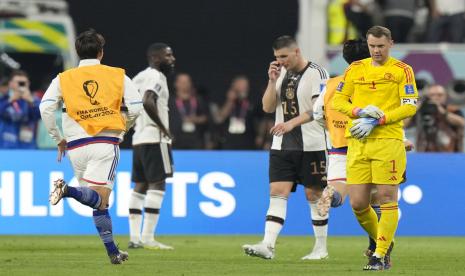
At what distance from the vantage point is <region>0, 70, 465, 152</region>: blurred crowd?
1959cm

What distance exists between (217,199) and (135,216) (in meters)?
2.71

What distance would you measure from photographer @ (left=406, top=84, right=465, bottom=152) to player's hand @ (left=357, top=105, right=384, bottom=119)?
783 cm

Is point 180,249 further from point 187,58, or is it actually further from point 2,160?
point 187,58

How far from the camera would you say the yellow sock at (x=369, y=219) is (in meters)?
12.8

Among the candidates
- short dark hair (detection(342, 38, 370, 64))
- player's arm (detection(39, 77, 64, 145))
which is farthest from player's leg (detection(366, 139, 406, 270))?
player's arm (detection(39, 77, 64, 145))

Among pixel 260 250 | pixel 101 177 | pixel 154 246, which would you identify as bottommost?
pixel 154 246

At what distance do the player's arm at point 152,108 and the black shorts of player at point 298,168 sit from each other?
196 cm

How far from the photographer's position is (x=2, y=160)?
1862 cm

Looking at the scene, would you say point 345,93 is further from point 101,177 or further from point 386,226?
point 101,177

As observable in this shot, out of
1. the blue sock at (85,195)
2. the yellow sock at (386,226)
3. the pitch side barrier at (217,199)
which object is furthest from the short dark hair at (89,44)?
the pitch side barrier at (217,199)

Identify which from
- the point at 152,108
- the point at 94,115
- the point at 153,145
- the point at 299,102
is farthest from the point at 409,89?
the point at 153,145

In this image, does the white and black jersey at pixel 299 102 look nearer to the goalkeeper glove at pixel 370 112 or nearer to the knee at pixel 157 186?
the goalkeeper glove at pixel 370 112

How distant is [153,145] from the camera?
635 inches

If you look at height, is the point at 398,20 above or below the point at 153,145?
above
